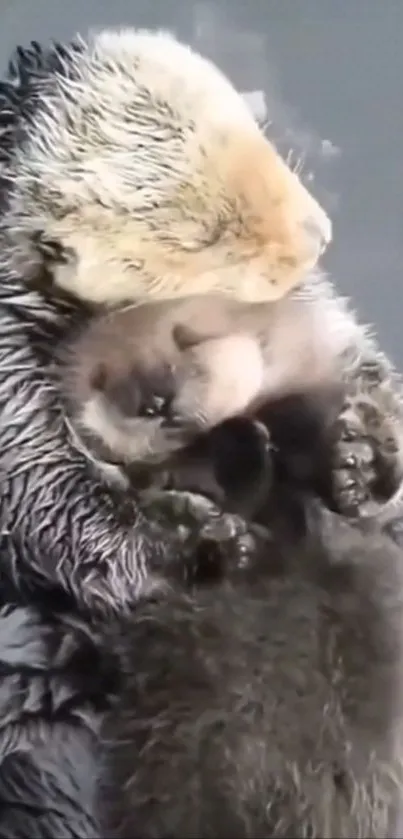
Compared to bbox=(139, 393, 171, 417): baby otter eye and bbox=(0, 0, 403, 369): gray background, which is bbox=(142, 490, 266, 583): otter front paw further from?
bbox=(0, 0, 403, 369): gray background

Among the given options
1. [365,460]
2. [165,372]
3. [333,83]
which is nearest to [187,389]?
[165,372]

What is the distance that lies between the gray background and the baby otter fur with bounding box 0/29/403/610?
0.03m

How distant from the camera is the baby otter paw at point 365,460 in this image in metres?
0.76

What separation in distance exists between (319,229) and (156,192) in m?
0.11

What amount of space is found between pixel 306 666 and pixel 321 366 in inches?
7.7

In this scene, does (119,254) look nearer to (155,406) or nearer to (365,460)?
(155,406)

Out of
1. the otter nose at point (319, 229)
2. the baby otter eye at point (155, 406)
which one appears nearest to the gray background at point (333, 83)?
the otter nose at point (319, 229)

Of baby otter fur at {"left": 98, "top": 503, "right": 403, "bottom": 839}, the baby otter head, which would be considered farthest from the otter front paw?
the baby otter head

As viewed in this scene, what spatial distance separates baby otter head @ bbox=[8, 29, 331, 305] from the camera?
29.2 inches

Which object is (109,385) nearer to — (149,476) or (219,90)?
(149,476)

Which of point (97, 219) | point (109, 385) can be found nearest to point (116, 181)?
point (97, 219)

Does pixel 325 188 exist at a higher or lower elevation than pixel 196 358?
higher

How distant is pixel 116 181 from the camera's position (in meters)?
0.75

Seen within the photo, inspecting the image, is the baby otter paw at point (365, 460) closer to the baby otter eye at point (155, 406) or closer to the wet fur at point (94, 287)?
the wet fur at point (94, 287)
